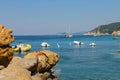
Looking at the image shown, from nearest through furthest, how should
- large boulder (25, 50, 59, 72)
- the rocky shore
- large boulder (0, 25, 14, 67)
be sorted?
the rocky shore, large boulder (0, 25, 14, 67), large boulder (25, 50, 59, 72)

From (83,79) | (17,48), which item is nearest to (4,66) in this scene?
(83,79)

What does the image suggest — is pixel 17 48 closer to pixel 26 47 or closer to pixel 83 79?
Result: pixel 26 47

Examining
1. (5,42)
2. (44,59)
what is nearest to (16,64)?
(5,42)

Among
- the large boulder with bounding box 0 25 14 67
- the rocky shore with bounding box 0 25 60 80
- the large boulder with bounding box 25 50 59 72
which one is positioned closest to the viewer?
the rocky shore with bounding box 0 25 60 80

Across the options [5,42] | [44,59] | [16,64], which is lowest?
[44,59]

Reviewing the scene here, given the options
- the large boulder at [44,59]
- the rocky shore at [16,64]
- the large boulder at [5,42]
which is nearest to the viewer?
the rocky shore at [16,64]

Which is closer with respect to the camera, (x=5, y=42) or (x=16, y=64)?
(x=5, y=42)

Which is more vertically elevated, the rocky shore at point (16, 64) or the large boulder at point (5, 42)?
the large boulder at point (5, 42)

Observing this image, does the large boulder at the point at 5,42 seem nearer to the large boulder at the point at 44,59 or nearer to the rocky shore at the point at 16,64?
the rocky shore at the point at 16,64

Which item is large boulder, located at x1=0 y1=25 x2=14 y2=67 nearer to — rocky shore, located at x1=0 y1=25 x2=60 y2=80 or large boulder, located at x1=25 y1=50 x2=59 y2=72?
rocky shore, located at x1=0 y1=25 x2=60 y2=80

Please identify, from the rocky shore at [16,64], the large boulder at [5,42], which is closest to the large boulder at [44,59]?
the rocky shore at [16,64]

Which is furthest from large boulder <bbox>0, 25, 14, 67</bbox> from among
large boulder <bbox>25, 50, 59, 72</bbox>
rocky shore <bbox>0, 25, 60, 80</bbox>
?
large boulder <bbox>25, 50, 59, 72</bbox>

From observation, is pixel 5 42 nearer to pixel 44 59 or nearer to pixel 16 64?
pixel 16 64

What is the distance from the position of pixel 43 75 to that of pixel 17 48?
81.1 meters
